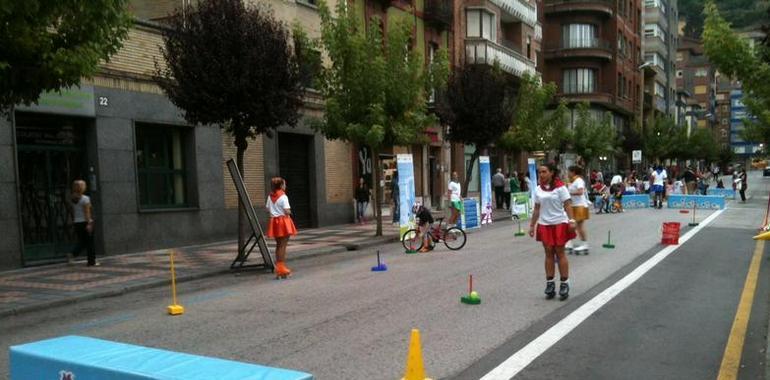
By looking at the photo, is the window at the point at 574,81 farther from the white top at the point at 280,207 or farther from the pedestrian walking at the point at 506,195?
the white top at the point at 280,207

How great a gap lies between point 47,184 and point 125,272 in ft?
11.8

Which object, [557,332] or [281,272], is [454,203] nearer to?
[281,272]

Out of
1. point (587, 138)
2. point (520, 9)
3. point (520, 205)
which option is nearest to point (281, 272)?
point (520, 205)

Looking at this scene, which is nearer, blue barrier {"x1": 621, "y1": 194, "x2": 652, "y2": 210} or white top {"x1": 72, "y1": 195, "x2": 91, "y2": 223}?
white top {"x1": 72, "y1": 195, "x2": 91, "y2": 223}

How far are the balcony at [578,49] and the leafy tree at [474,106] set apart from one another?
Result: 26333 millimetres

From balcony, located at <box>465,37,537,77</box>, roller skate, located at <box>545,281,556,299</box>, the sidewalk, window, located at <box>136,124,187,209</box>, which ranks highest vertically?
balcony, located at <box>465,37,537,77</box>

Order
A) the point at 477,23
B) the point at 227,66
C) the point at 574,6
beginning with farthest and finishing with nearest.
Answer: the point at 574,6, the point at 477,23, the point at 227,66

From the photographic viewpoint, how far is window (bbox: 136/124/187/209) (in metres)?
16.1

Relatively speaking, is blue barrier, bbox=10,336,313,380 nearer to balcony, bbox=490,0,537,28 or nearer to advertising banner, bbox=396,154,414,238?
advertising banner, bbox=396,154,414,238

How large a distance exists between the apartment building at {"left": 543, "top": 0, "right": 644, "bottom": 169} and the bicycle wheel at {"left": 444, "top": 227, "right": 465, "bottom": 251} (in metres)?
36.1

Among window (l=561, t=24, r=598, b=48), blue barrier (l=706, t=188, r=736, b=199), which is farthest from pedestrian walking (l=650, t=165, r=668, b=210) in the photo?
window (l=561, t=24, r=598, b=48)

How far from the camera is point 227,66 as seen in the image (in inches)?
489

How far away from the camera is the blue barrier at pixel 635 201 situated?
2830 centimetres

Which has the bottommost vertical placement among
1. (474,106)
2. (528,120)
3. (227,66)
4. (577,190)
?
(577,190)
